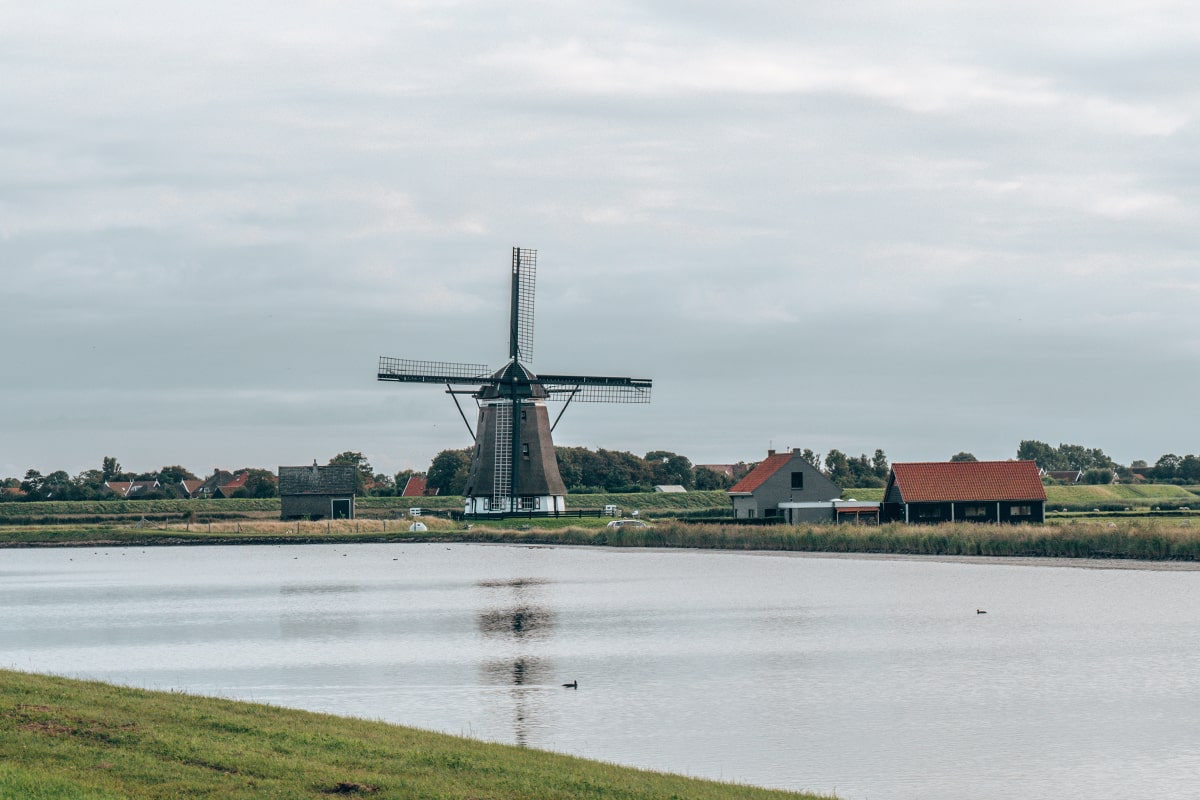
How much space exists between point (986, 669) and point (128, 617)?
866 inches

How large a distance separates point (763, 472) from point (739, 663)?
192 ft

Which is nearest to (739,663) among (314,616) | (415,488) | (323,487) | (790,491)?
(314,616)

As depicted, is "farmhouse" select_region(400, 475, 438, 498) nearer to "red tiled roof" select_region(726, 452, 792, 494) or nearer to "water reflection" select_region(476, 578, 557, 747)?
"red tiled roof" select_region(726, 452, 792, 494)

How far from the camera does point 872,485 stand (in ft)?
406

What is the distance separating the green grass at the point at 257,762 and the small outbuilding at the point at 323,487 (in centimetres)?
8067

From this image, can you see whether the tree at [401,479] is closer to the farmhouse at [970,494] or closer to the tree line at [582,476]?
the tree line at [582,476]

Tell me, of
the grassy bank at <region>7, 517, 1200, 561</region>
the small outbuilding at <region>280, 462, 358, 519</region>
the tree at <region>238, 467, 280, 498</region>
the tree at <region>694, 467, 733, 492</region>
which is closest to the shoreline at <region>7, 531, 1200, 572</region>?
the grassy bank at <region>7, 517, 1200, 561</region>

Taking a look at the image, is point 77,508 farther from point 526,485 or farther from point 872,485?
point 872,485

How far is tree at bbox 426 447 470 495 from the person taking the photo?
12594 cm

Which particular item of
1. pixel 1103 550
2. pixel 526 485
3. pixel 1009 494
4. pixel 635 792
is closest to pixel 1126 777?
pixel 635 792

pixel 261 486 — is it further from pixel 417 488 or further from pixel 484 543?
pixel 484 543

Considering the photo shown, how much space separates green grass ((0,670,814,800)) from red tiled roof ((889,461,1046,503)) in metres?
58.4

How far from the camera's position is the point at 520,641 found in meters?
28.8

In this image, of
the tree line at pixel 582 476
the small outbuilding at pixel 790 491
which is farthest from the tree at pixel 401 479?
the small outbuilding at pixel 790 491
